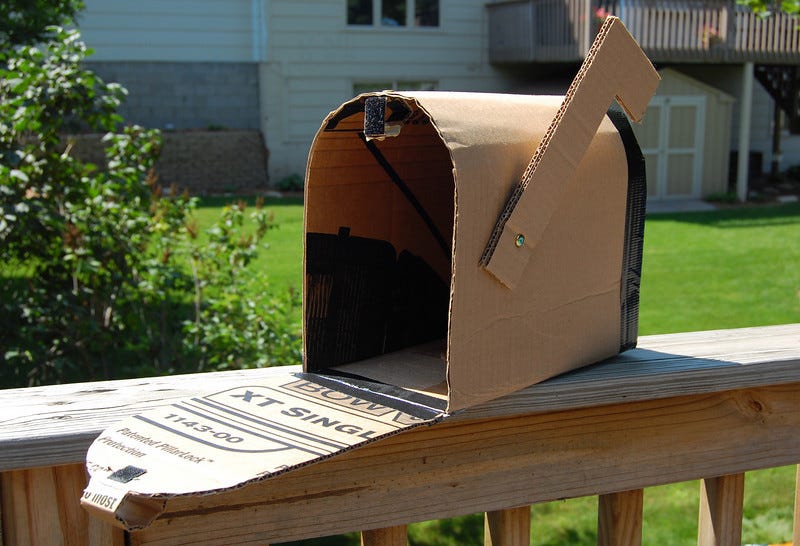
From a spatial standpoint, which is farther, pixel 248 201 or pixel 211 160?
pixel 211 160

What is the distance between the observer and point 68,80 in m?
4.07

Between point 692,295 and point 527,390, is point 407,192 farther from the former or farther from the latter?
point 692,295

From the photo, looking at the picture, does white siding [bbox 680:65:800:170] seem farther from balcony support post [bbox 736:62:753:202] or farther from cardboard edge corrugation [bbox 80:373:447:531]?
cardboard edge corrugation [bbox 80:373:447:531]

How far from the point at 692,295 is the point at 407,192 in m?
A: 7.13

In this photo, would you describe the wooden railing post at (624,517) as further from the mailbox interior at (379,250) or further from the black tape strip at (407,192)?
the black tape strip at (407,192)

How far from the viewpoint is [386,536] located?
1.36 metres

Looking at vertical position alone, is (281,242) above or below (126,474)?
below

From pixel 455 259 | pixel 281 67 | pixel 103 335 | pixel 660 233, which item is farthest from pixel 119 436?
pixel 281 67

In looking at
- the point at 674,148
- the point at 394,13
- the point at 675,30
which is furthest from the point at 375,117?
the point at 394,13

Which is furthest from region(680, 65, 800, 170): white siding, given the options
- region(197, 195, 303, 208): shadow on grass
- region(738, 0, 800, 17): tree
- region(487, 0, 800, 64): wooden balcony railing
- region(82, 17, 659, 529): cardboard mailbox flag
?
region(82, 17, 659, 529): cardboard mailbox flag

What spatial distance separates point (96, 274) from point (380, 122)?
3249 millimetres

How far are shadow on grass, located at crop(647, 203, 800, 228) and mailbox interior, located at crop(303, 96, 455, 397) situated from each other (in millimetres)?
12209

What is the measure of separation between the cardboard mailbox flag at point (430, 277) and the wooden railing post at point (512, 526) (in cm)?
24

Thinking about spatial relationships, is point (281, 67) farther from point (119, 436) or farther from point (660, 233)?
point (119, 436)
